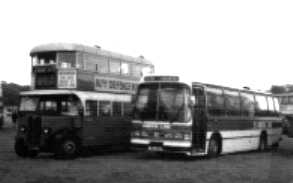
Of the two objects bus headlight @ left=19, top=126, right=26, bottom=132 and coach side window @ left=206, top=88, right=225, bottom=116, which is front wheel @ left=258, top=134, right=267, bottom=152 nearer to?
coach side window @ left=206, top=88, right=225, bottom=116

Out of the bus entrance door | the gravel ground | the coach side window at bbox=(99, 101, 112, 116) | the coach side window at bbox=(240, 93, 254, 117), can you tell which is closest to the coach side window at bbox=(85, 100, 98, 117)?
the coach side window at bbox=(99, 101, 112, 116)

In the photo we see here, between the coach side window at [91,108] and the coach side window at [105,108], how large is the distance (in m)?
0.34

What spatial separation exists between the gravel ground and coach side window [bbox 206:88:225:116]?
69.4 inches

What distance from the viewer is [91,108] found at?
18.5m

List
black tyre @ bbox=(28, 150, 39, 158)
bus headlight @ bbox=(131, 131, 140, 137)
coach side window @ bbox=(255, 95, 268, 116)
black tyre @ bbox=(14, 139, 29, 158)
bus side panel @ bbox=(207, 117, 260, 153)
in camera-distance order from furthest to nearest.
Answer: coach side window @ bbox=(255, 95, 268, 116), bus side panel @ bbox=(207, 117, 260, 153), black tyre @ bbox=(28, 150, 39, 158), black tyre @ bbox=(14, 139, 29, 158), bus headlight @ bbox=(131, 131, 140, 137)

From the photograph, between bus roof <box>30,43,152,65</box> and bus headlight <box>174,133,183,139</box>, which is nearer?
bus headlight <box>174,133,183,139</box>

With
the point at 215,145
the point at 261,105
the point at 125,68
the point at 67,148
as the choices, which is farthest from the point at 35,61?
the point at 261,105

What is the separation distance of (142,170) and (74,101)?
5099mm

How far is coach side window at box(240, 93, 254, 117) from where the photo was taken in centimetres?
2106

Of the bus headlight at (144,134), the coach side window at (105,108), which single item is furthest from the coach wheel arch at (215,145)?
the coach side window at (105,108)

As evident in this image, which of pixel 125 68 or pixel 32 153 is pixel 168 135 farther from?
pixel 125 68

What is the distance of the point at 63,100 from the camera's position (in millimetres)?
18062

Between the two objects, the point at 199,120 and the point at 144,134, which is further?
the point at 199,120

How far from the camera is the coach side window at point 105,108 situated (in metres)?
19.1
